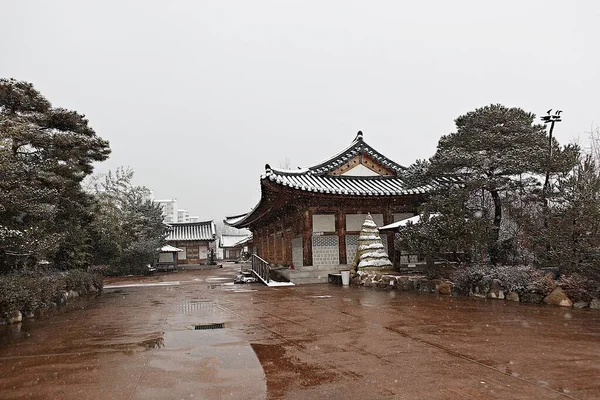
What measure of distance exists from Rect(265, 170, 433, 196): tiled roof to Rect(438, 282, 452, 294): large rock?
6.54 meters

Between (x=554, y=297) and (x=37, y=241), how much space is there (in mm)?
11616

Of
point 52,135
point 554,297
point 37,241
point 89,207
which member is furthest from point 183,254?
point 554,297

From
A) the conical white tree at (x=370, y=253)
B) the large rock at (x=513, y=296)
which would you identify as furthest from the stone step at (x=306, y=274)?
the large rock at (x=513, y=296)

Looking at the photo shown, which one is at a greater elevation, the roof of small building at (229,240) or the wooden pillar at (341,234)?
the roof of small building at (229,240)

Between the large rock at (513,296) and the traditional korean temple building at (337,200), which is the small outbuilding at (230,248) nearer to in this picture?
the traditional korean temple building at (337,200)

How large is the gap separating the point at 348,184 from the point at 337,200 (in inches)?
54.7

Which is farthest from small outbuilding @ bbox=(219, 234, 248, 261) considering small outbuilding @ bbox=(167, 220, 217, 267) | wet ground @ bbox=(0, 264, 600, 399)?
wet ground @ bbox=(0, 264, 600, 399)

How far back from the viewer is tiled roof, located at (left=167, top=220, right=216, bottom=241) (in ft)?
172

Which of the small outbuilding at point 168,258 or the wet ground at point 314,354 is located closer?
the wet ground at point 314,354

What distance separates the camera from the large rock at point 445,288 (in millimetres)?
12323

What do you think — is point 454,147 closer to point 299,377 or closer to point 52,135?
point 299,377

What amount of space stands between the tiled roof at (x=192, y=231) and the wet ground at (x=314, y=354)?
4317 cm

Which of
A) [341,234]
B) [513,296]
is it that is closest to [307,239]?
[341,234]

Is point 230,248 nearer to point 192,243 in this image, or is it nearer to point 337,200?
point 192,243
